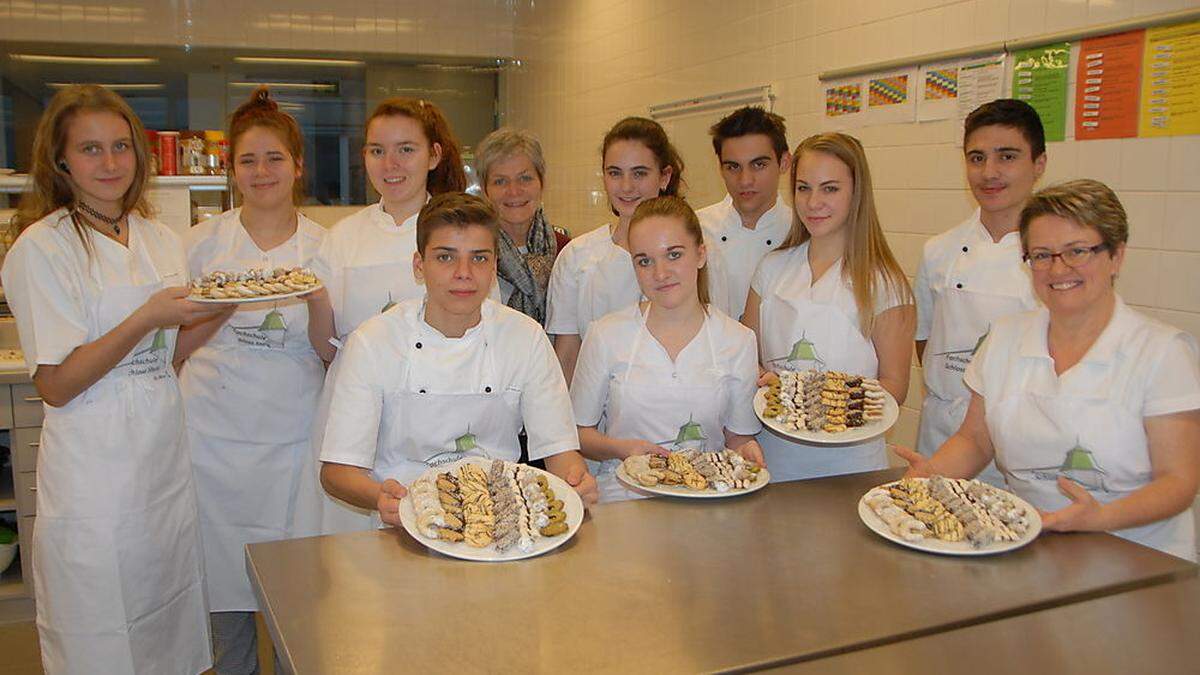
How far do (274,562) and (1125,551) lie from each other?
56.4 inches

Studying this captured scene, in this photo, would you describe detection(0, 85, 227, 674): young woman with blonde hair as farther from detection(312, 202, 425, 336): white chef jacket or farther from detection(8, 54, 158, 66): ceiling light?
A: detection(8, 54, 158, 66): ceiling light

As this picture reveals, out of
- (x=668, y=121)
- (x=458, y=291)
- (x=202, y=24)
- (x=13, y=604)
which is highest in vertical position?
(x=202, y=24)

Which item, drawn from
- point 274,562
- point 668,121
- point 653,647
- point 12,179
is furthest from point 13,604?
point 668,121

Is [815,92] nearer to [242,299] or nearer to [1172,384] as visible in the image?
[1172,384]

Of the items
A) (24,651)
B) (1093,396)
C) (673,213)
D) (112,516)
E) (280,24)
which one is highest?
(280,24)

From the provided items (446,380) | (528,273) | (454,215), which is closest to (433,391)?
(446,380)

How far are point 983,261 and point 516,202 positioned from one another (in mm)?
1338

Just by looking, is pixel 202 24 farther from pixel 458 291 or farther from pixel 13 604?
pixel 458 291

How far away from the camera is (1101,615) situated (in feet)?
4.52

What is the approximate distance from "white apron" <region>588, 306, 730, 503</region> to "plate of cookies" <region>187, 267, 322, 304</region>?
0.80m

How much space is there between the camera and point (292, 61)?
601cm

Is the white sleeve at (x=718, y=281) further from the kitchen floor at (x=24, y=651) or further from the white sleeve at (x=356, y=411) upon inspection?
the kitchen floor at (x=24, y=651)

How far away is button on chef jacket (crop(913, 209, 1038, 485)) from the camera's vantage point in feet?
7.79

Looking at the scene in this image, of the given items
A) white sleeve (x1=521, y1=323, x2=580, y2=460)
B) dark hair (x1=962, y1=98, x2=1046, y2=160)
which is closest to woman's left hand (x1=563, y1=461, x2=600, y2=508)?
white sleeve (x1=521, y1=323, x2=580, y2=460)
